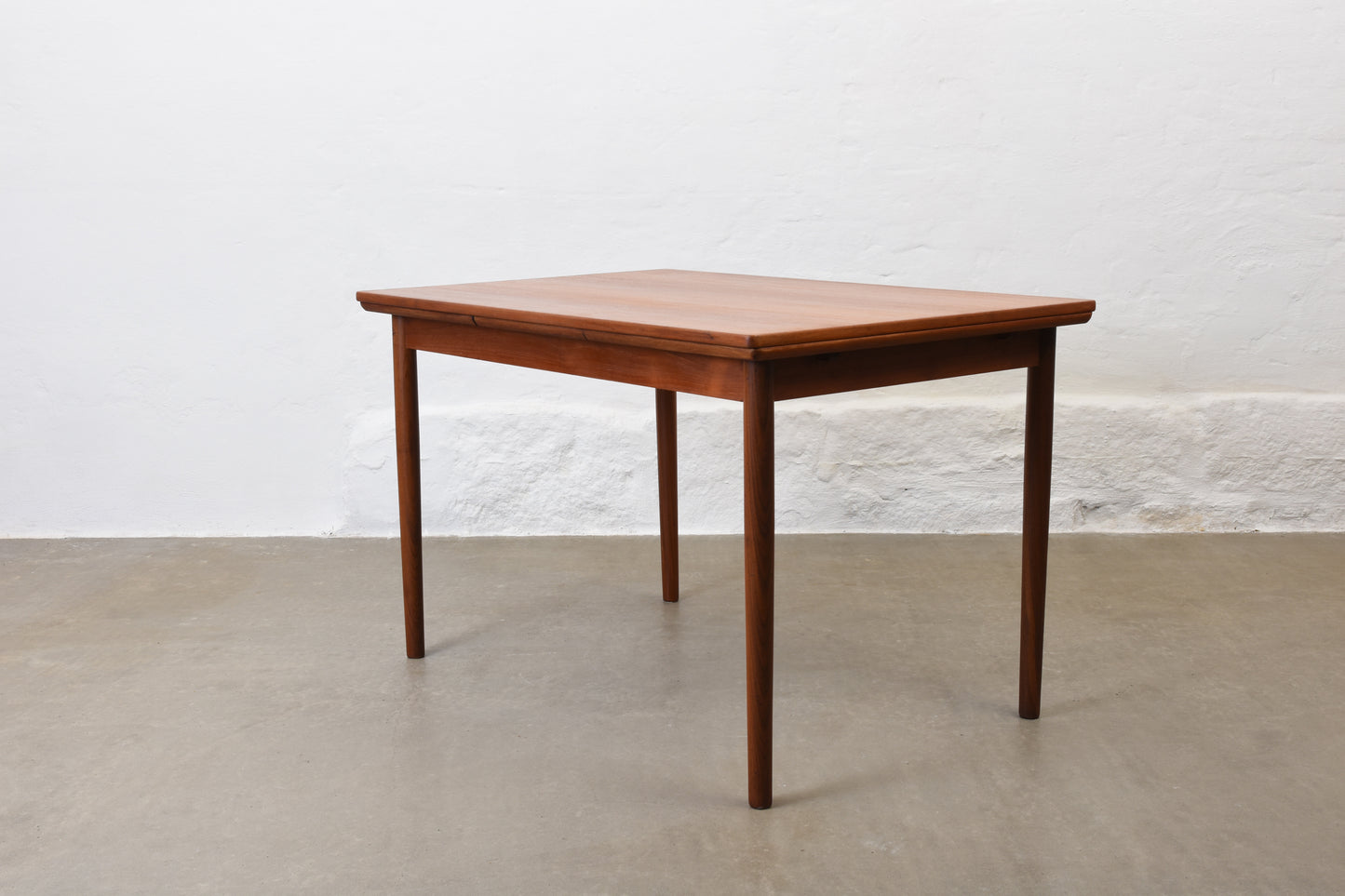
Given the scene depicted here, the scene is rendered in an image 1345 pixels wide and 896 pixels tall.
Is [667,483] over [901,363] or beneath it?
beneath

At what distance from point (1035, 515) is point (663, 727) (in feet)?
2.32

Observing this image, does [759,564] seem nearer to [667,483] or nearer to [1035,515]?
[1035,515]

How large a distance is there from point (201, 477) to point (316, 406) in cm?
38

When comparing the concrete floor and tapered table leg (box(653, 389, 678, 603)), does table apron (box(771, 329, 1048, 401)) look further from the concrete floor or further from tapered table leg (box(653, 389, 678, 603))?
tapered table leg (box(653, 389, 678, 603))

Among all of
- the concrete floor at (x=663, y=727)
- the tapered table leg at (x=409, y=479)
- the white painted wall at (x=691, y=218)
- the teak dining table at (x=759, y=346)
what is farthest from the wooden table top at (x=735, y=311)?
the white painted wall at (x=691, y=218)

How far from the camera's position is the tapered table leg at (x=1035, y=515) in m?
2.04

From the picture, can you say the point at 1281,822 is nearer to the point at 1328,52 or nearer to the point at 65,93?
the point at 1328,52

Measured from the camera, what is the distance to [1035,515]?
2.11 metres

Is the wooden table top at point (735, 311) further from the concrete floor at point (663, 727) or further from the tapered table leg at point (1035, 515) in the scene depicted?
the concrete floor at point (663, 727)

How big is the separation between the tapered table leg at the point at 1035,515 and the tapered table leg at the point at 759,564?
502 millimetres

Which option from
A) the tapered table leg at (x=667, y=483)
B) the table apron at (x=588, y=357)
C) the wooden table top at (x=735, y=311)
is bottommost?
the tapered table leg at (x=667, y=483)

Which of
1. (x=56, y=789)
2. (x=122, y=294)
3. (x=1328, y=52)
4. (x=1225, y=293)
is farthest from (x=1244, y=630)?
(x=122, y=294)

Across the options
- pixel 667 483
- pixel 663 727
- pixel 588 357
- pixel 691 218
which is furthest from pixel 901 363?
pixel 691 218

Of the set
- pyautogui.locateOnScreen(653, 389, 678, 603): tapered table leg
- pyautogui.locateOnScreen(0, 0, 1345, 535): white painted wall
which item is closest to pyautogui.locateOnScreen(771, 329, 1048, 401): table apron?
pyautogui.locateOnScreen(653, 389, 678, 603): tapered table leg
